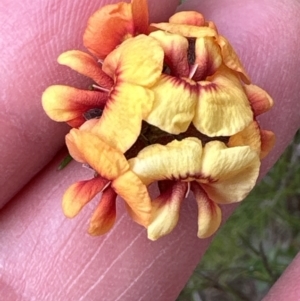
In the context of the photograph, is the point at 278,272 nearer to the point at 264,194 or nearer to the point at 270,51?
the point at 264,194

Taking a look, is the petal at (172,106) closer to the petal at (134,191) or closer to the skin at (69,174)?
the petal at (134,191)

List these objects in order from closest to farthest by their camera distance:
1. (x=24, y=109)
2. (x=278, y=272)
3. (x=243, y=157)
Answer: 1. (x=243, y=157)
2. (x=24, y=109)
3. (x=278, y=272)

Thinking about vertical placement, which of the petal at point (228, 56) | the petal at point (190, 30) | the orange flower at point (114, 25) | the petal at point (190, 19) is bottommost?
the petal at point (228, 56)

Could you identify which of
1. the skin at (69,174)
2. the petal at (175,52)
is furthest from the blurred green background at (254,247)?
the petal at (175,52)

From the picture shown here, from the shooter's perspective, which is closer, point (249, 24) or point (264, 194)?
point (249, 24)

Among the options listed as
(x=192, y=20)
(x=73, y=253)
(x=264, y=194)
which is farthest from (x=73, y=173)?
(x=264, y=194)

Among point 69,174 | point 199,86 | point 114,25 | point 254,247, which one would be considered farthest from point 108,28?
point 254,247

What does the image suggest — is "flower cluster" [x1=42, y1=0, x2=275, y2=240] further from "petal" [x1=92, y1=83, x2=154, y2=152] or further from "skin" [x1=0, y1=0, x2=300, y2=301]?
"skin" [x1=0, y1=0, x2=300, y2=301]
